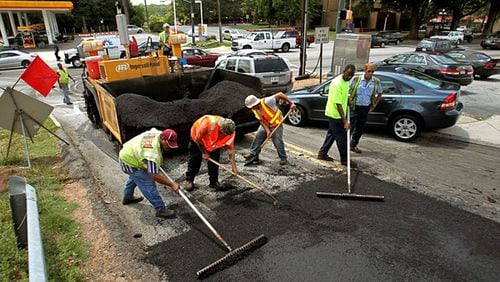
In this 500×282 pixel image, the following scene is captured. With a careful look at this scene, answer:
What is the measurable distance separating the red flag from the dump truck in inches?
35.4

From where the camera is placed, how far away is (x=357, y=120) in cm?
649

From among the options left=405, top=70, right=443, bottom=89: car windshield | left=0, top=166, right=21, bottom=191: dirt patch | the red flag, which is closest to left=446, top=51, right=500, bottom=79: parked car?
left=405, top=70, right=443, bottom=89: car windshield

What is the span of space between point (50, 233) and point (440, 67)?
41.5ft

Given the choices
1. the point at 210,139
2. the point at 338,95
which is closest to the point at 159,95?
the point at 210,139

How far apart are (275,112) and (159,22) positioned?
206 ft

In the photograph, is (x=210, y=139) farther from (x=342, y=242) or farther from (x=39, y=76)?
(x=39, y=76)

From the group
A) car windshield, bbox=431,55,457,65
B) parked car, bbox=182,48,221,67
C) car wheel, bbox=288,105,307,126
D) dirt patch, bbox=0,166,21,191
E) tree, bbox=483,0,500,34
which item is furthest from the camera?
tree, bbox=483,0,500,34

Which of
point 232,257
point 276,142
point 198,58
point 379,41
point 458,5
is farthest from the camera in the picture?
point 458,5

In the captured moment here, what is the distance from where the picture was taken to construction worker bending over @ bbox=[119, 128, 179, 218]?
4.15 m

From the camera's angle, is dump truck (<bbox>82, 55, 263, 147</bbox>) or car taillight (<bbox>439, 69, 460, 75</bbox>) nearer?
dump truck (<bbox>82, 55, 263, 147</bbox>)

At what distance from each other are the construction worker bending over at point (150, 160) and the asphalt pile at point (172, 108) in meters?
1.76

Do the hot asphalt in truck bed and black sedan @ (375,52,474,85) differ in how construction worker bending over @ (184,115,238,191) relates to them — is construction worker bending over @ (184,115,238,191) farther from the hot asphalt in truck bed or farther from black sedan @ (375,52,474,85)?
black sedan @ (375,52,474,85)

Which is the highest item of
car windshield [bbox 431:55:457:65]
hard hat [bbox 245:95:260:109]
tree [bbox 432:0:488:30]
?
tree [bbox 432:0:488:30]

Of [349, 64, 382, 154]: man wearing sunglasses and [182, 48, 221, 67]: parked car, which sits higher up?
[349, 64, 382, 154]: man wearing sunglasses
